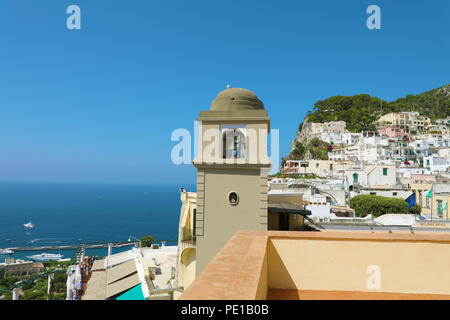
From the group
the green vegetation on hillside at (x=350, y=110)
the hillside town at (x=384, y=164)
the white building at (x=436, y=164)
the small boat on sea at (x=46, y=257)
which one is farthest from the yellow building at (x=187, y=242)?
the green vegetation on hillside at (x=350, y=110)

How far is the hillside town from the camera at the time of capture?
3350 centimetres

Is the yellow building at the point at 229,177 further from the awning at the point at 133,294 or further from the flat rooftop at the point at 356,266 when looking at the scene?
the awning at the point at 133,294

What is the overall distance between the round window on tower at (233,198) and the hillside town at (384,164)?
1647cm

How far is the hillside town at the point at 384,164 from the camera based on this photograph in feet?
110

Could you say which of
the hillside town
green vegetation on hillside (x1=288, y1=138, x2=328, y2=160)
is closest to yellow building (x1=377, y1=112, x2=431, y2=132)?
the hillside town

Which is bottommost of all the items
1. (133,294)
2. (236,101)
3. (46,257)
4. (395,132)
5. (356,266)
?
(46,257)

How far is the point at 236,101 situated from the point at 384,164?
4206 centimetres

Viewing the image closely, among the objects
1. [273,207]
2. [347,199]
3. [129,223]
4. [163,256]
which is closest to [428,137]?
[347,199]

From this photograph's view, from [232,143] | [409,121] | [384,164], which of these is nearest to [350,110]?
[409,121]

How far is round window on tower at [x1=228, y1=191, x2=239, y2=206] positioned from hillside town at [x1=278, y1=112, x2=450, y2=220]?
16.5m

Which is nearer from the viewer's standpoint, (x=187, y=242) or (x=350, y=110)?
(x=187, y=242)

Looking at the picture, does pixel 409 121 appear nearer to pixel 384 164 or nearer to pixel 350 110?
pixel 350 110

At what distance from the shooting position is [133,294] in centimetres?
1842

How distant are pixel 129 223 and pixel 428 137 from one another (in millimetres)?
96996
